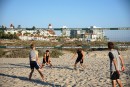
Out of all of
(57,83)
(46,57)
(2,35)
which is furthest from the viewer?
(2,35)

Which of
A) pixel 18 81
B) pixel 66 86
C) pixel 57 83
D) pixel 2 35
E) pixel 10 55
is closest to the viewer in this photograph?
pixel 66 86

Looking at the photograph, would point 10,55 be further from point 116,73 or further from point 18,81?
point 116,73

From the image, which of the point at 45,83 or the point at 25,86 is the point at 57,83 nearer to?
the point at 45,83

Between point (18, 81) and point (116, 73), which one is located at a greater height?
point (116, 73)

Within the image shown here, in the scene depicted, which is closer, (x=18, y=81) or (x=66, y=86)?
(x=66, y=86)

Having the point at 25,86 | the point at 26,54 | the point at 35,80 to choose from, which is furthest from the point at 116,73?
the point at 26,54

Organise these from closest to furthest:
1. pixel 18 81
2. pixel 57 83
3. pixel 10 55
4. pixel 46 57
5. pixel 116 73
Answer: pixel 116 73
pixel 57 83
pixel 18 81
pixel 46 57
pixel 10 55

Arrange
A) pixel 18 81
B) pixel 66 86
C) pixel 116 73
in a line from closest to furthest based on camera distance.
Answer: pixel 116 73 < pixel 66 86 < pixel 18 81

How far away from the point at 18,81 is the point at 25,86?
1.07 m

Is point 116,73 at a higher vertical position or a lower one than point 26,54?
higher

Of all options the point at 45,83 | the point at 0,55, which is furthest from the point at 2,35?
the point at 45,83

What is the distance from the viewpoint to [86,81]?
8984 millimetres

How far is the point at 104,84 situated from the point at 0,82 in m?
3.63

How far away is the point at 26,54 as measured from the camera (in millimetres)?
25312
